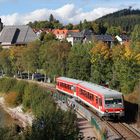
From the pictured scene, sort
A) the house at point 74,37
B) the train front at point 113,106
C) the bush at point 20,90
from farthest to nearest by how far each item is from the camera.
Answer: the house at point 74,37
the bush at point 20,90
the train front at point 113,106

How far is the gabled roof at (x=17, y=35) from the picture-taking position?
151 meters

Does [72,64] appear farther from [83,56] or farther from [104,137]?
[104,137]

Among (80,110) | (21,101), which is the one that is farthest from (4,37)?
(80,110)

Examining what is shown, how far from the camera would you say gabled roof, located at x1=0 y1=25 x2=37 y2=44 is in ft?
494

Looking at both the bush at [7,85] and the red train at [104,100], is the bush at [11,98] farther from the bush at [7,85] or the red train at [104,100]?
the red train at [104,100]

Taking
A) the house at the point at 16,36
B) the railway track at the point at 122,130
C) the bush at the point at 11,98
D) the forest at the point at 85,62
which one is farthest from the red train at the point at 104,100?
the house at the point at 16,36

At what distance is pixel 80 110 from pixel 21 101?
19.4 meters

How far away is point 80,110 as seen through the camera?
148 ft

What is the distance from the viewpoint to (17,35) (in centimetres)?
15538

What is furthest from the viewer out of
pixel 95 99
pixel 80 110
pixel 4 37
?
pixel 4 37

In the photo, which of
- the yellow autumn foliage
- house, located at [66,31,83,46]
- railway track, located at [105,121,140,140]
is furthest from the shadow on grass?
house, located at [66,31,83,46]

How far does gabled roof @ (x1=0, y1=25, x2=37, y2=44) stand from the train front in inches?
4391

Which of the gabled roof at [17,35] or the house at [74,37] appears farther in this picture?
the house at [74,37]

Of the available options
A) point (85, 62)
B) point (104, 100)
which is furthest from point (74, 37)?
point (104, 100)
